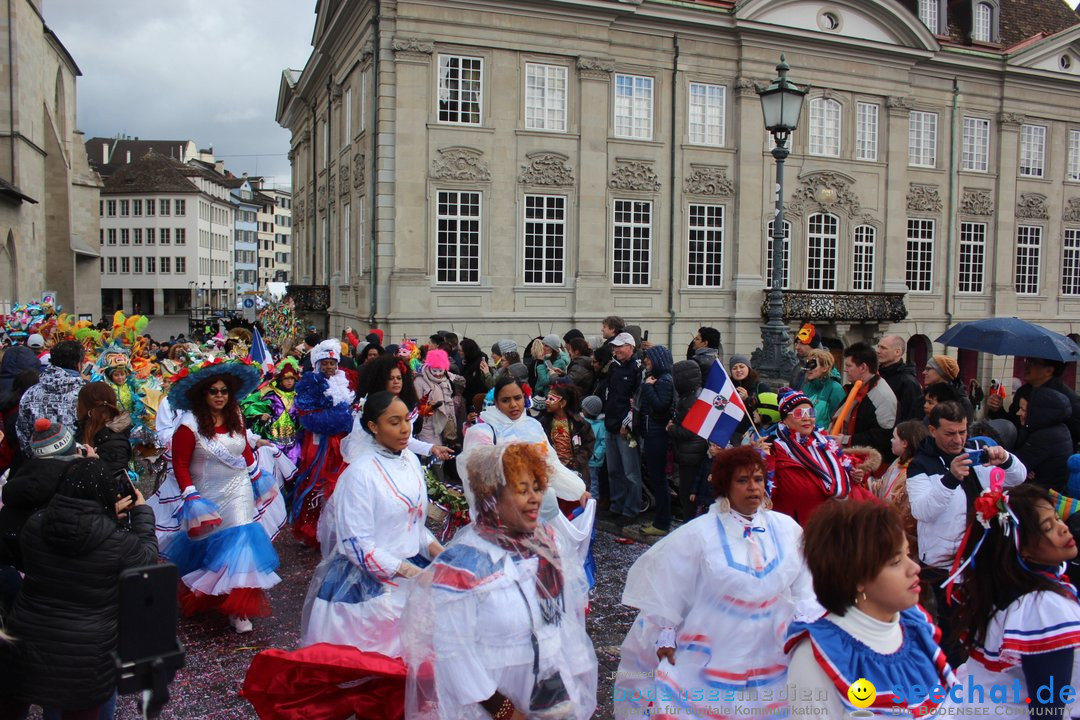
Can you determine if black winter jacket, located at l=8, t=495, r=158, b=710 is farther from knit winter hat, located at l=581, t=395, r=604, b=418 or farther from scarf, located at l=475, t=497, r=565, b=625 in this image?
knit winter hat, located at l=581, t=395, r=604, b=418

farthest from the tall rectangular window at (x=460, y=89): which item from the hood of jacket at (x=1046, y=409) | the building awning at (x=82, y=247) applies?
the building awning at (x=82, y=247)

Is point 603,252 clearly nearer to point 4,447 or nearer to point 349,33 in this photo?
point 349,33

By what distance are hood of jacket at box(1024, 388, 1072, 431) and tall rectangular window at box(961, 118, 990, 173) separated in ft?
82.4

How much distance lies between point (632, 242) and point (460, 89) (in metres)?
6.28

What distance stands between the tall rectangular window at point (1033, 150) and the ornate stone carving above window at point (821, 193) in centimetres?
745

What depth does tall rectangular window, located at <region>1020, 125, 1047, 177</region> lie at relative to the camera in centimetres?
2934

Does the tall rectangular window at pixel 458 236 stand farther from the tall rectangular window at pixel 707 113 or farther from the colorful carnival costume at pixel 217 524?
the colorful carnival costume at pixel 217 524

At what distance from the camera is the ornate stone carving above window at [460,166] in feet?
73.3

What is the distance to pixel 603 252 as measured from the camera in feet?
78.5

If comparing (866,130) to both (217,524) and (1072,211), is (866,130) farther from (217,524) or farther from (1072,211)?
(217,524)

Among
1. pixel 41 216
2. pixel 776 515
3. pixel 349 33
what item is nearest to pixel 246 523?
pixel 776 515

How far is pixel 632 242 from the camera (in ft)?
80.5

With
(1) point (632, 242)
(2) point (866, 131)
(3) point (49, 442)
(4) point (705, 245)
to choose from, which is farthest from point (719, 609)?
(2) point (866, 131)

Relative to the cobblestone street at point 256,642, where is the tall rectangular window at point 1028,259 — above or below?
above
